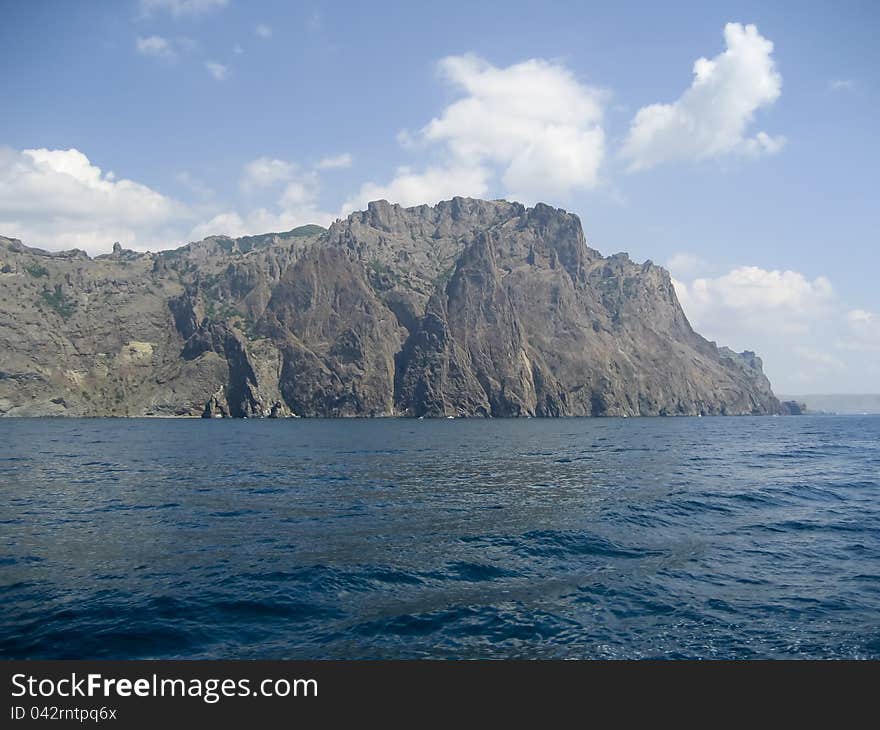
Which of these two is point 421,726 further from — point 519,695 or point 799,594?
point 799,594

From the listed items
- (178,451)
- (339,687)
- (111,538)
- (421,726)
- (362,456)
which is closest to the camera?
(421,726)

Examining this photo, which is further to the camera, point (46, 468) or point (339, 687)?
point (46, 468)

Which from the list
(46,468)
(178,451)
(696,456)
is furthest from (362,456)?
(696,456)

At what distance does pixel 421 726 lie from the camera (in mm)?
10141

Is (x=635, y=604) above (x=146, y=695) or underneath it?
underneath

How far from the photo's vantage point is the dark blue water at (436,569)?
1570 centimetres

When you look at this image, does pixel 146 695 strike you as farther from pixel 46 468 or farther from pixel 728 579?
pixel 46 468

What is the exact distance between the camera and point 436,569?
892 inches

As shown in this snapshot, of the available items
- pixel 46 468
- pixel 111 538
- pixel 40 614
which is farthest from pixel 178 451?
pixel 40 614

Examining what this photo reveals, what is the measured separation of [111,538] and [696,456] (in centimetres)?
7157

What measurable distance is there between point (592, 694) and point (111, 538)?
25.1 metres

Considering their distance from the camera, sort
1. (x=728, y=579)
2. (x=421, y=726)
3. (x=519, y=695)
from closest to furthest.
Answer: (x=421, y=726)
(x=519, y=695)
(x=728, y=579)

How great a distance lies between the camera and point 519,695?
11906 millimetres

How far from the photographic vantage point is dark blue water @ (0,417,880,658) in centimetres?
1570
